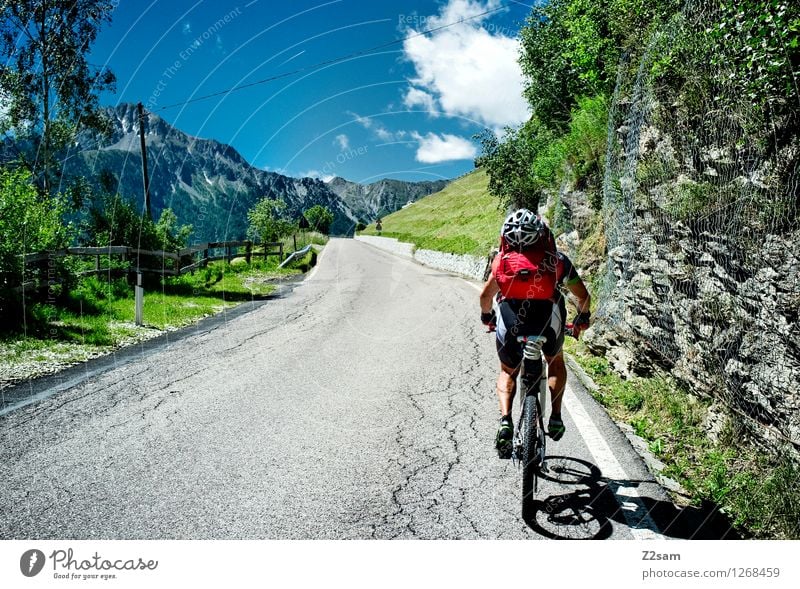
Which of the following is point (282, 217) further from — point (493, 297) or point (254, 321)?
point (493, 297)

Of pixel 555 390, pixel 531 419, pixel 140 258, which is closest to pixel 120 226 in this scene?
pixel 140 258

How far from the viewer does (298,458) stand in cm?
391

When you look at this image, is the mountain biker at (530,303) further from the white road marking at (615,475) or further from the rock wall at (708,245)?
the rock wall at (708,245)

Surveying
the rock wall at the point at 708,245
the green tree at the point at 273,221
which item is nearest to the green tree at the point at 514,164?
the rock wall at the point at 708,245

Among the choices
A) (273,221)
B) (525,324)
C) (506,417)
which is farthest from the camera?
(273,221)

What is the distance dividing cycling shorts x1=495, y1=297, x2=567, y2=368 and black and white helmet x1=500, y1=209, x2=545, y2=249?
1.40 feet

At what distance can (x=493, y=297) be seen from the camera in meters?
3.79

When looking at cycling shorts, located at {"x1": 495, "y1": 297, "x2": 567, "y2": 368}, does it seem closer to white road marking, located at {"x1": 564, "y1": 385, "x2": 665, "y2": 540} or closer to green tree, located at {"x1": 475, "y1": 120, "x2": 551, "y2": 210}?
white road marking, located at {"x1": 564, "y1": 385, "x2": 665, "y2": 540}

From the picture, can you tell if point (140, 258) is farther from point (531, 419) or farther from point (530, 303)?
point (531, 419)

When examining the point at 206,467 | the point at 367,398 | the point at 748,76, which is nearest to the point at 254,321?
the point at 367,398

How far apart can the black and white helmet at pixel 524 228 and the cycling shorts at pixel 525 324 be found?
0.43 m

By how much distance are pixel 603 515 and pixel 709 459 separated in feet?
4.38

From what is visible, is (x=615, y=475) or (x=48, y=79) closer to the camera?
(x=615, y=475)

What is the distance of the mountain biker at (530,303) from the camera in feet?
10.9
